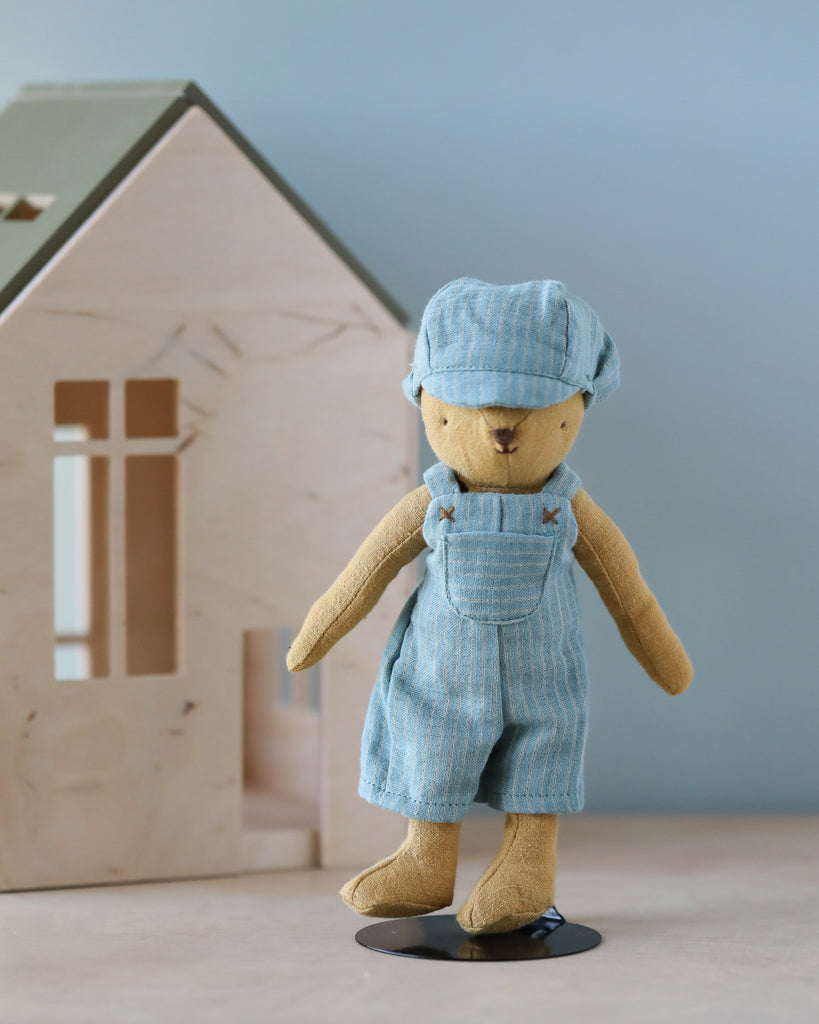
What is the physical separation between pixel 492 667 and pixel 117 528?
0.45 m

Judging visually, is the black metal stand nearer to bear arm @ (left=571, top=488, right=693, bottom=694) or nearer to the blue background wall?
bear arm @ (left=571, top=488, right=693, bottom=694)

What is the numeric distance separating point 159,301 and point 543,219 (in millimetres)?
540

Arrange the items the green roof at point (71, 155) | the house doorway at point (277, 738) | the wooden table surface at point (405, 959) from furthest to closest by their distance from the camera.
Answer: the house doorway at point (277, 738), the green roof at point (71, 155), the wooden table surface at point (405, 959)

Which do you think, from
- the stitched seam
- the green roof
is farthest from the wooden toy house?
the stitched seam

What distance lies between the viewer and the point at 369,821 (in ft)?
4.76

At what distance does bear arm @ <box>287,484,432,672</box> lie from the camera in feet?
3.94

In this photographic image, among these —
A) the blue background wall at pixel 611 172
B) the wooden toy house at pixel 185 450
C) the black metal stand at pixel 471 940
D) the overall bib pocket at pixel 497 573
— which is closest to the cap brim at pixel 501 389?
the overall bib pocket at pixel 497 573

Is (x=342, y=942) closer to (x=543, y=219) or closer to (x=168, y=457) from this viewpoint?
(x=168, y=457)

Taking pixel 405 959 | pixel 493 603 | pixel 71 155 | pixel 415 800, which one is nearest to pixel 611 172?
pixel 71 155

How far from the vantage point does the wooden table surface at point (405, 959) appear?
1.04 m

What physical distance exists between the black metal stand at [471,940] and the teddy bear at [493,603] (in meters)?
0.02

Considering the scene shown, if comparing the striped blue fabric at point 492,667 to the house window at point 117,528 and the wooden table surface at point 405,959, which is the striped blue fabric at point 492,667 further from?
the house window at point 117,528

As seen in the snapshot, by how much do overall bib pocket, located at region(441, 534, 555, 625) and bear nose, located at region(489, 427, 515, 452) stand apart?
0.07 meters

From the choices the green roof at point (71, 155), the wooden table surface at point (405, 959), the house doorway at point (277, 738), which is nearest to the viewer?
the wooden table surface at point (405, 959)
